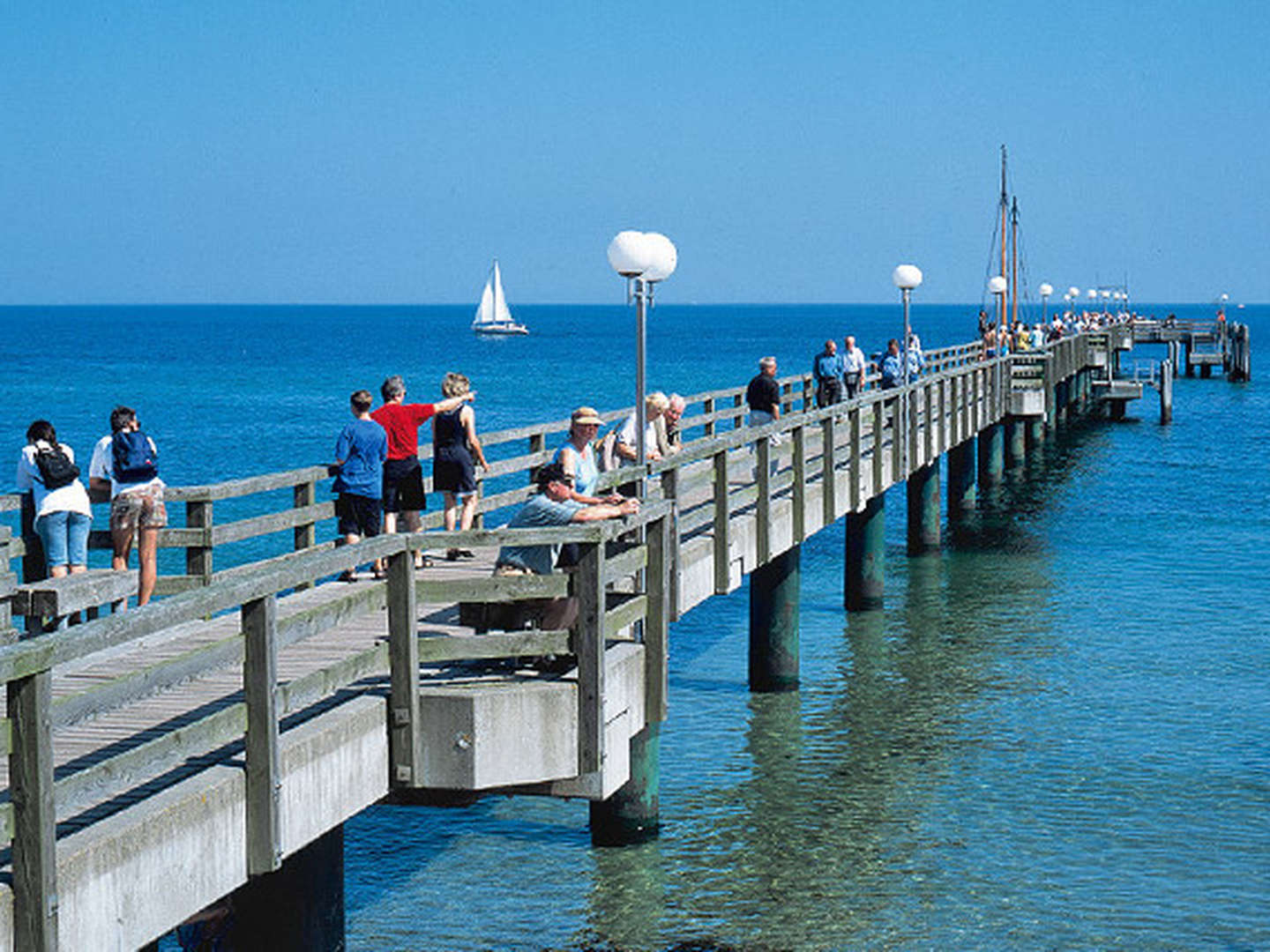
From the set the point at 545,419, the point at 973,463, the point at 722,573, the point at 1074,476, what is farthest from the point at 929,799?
the point at 545,419

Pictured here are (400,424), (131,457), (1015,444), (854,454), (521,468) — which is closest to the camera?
(131,457)

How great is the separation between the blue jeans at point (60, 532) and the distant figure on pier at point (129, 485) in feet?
0.62

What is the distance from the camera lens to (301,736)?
24.6ft

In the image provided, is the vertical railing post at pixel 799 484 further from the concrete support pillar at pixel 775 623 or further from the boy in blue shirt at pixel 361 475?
the boy in blue shirt at pixel 361 475

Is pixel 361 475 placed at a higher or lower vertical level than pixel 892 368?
lower

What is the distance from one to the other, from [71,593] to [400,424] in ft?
11.3

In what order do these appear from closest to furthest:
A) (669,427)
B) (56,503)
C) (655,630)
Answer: (655,630)
(56,503)
(669,427)

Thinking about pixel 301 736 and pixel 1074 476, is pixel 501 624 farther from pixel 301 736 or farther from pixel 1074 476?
pixel 1074 476

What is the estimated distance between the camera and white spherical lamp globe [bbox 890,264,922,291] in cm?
2408

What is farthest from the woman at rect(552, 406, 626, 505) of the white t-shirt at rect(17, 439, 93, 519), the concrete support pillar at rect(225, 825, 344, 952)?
the white t-shirt at rect(17, 439, 93, 519)

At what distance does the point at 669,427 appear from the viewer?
17.4 metres

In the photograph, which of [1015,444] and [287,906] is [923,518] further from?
[287,906]

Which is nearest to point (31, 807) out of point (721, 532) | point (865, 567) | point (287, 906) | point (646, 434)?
point (287, 906)

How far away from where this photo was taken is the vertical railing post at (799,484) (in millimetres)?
16719
